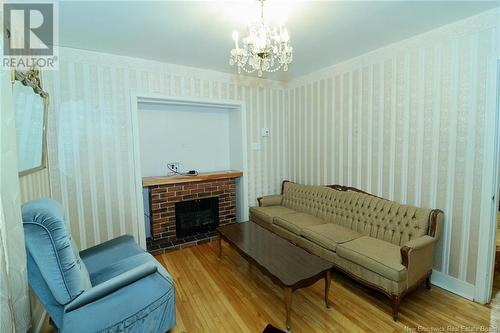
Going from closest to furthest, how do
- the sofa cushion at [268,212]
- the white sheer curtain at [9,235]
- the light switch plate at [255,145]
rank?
the white sheer curtain at [9,235] < the sofa cushion at [268,212] < the light switch plate at [255,145]

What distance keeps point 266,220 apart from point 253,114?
1733mm

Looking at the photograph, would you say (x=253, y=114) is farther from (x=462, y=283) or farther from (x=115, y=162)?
(x=462, y=283)

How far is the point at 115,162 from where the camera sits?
10.1 ft

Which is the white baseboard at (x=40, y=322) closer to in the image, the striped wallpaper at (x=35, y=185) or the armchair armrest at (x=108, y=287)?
the armchair armrest at (x=108, y=287)

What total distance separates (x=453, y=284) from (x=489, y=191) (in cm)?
97

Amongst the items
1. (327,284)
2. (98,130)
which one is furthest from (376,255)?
(98,130)

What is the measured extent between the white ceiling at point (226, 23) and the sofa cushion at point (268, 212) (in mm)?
2165

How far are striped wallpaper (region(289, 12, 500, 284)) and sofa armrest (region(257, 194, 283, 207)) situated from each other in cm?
96

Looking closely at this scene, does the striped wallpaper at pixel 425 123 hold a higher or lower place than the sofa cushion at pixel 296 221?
higher

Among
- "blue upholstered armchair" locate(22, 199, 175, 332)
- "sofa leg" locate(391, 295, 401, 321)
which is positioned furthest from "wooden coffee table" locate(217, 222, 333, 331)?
"blue upholstered armchair" locate(22, 199, 175, 332)

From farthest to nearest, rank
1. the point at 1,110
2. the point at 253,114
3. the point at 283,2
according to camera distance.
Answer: the point at 253,114 → the point at 283,2 → the point at 1,110

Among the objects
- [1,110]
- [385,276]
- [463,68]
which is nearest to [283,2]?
[463,68]

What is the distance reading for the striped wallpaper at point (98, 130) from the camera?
2771 millimetres

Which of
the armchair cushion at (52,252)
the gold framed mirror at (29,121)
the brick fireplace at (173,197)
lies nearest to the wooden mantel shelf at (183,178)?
the brick fireplace at (173,197)
